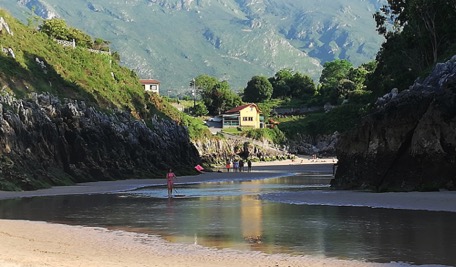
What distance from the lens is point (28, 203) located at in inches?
1411

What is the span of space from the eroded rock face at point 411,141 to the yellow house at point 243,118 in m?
114

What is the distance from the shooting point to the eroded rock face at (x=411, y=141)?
33.7m

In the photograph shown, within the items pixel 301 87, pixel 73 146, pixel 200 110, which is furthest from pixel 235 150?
pixel 73 146

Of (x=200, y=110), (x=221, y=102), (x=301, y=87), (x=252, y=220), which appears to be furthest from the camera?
(x=301, y=87)

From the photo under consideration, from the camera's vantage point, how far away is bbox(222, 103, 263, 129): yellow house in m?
156

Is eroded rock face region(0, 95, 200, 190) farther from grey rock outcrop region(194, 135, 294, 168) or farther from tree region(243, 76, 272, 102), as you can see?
tree region(243, 76, 272, 102)

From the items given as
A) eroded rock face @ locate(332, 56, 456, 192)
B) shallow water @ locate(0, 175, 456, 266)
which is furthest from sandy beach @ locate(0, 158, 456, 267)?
eroded rock face @ locate(332, 56, 456, 192)

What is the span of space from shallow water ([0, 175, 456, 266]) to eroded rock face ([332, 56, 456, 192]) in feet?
21.8

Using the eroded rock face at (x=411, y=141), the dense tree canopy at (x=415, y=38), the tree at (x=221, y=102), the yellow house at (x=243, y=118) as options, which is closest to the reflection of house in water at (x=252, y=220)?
the eroded rock face at (x=411, y=141)

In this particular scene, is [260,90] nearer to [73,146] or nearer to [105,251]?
[73,146]

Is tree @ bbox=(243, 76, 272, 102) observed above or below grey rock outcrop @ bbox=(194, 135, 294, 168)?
above

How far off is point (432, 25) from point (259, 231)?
3909cm

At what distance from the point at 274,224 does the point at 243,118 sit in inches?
5176

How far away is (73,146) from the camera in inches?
2339
